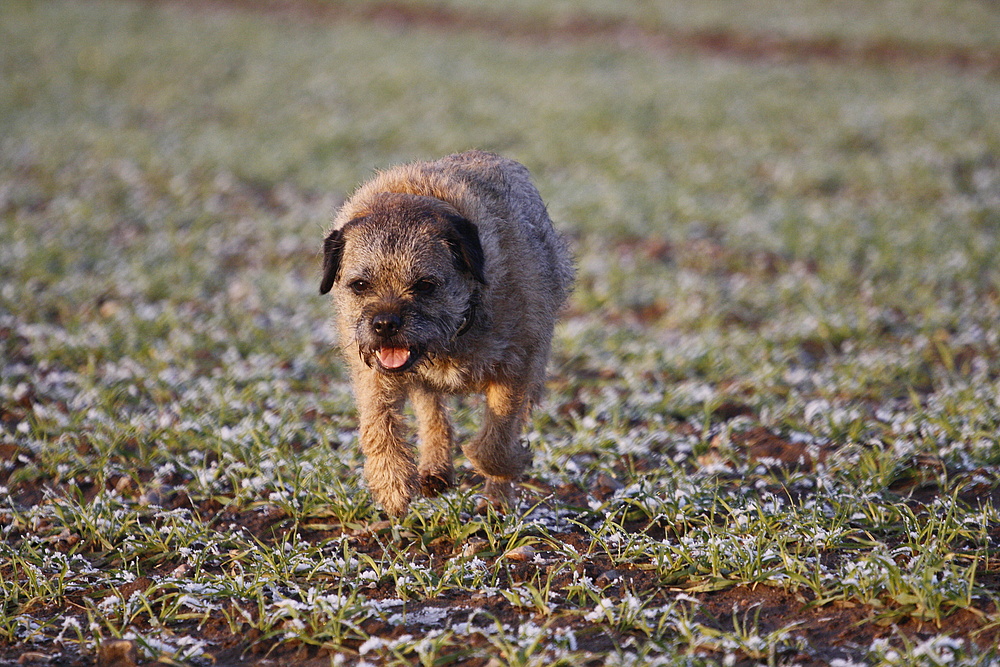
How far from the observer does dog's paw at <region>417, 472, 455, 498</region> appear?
445cm

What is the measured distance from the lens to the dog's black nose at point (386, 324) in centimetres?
374

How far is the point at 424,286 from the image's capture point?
3883 mm

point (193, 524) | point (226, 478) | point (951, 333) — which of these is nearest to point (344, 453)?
point (226, 478)

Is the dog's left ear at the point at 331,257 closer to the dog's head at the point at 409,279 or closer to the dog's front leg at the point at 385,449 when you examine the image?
the dog's head at the point at 409,279

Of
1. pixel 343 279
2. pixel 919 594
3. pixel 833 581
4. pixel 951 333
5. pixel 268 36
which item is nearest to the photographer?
pixel 919 594

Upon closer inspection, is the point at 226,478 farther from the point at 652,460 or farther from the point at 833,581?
the point at 833,581

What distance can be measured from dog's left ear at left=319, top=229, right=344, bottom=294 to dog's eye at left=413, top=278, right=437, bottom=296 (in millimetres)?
444

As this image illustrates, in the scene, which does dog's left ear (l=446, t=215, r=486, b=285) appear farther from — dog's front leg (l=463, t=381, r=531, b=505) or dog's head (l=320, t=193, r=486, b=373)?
dog's front leg (l=463, t=381, r=531, b=505)

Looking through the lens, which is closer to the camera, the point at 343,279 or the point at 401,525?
the point at 343,279

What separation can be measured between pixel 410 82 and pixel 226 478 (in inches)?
564

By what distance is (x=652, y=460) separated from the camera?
5.15 m

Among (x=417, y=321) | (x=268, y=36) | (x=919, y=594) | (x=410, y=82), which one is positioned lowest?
(x=919, y=594)

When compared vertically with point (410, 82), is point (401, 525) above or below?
below

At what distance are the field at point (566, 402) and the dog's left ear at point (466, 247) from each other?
3.90 feet
